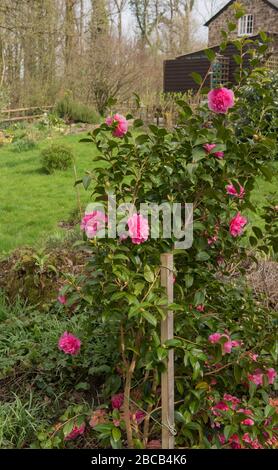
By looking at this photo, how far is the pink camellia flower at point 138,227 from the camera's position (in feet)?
5.35

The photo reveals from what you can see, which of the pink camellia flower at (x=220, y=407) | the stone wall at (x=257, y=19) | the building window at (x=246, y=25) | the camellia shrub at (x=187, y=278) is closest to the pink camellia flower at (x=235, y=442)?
the camellia shrub at (x=187, y=278)

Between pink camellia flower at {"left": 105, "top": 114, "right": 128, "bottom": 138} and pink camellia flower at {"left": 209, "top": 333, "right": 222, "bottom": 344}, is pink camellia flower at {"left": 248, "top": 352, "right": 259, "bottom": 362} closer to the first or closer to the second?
pink camellia flower at {"left": 209, "top": 333, "right": 222, "bottom": 344}

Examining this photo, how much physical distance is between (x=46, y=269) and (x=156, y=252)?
6.50 ft

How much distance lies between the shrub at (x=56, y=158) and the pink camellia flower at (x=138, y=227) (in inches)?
273

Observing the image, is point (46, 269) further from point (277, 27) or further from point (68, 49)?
point (277, 27)

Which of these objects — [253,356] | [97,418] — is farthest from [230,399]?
[97,418]

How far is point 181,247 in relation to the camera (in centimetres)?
188

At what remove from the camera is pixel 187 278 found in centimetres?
197

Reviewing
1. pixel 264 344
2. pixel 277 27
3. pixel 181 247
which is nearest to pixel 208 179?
pixel 181 247

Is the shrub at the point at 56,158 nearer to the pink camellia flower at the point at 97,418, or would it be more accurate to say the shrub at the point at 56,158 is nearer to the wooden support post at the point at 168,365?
the pink camellia flower at the point at 97,418

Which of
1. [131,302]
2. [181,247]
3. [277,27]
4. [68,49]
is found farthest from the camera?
[277,27]

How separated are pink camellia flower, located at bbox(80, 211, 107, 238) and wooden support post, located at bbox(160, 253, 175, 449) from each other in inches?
9.7

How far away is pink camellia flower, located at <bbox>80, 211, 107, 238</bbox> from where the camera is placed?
1.70 meters
